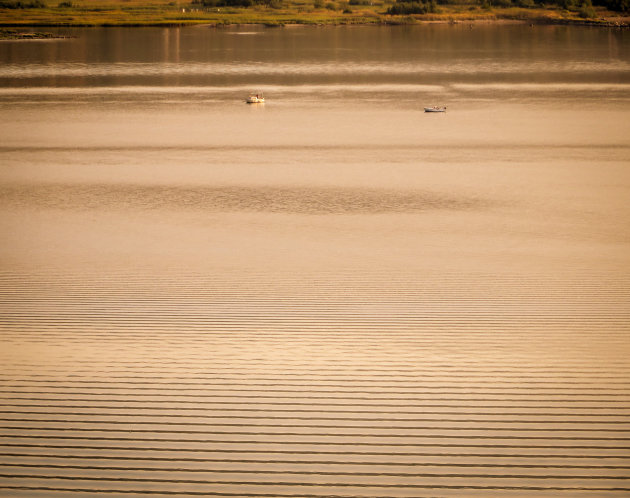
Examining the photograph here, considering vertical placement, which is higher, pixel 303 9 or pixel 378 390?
pixel 303 9

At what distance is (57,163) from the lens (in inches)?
828

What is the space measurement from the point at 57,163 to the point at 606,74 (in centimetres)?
2773

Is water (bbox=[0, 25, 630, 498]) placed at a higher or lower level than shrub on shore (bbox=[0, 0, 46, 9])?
lower

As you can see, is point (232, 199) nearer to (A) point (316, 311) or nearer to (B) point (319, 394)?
(A) point (316, 311)

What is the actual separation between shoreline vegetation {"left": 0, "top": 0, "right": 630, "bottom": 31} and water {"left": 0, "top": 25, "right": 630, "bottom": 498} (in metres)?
59.3

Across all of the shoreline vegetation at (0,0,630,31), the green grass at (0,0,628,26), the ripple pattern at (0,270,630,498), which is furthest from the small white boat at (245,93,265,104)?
the shoreline vegetation at (0,0,630,31)

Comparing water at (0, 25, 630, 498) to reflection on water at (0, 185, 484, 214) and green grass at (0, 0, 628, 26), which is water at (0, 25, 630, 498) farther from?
green grass at (0, 0, 628, 26)

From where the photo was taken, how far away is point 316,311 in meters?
8.14

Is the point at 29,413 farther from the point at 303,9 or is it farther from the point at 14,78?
the point at 303,9

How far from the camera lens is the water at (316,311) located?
5195mm

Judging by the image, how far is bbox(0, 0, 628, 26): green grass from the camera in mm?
82750

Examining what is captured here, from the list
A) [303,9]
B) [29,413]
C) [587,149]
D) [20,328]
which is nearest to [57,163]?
[587,149]

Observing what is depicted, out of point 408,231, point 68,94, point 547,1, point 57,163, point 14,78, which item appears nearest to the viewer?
point 408,231

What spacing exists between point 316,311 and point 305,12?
84531 mm
